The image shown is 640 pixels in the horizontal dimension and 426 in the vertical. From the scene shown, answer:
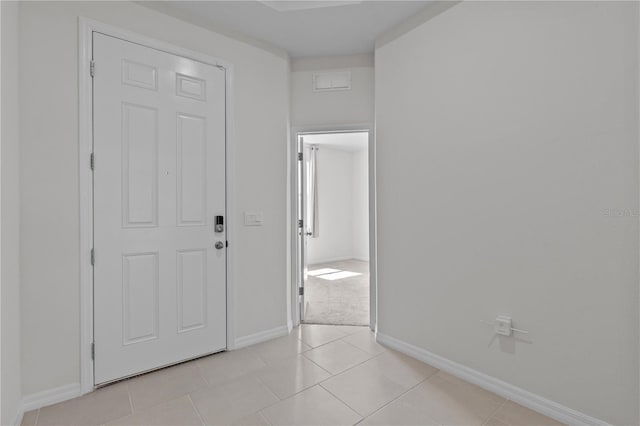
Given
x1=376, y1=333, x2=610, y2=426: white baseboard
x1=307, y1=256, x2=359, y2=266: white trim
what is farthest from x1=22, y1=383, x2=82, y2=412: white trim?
x1=307, y1=256, x2=359, y2=266: white trim

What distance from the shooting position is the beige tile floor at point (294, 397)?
66.1 inches

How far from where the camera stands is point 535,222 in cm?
177

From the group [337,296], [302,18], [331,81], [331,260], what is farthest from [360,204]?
[302,18]

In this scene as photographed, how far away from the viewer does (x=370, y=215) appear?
2.89 metres

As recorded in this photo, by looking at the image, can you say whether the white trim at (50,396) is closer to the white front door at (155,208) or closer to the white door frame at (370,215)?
the white front door at (155,208)

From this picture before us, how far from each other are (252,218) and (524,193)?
2017 millimetres

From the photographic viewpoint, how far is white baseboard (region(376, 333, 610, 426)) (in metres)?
1.63

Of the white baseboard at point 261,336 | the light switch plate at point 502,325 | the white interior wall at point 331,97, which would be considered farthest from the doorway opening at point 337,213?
the light switch plate at point 502,325

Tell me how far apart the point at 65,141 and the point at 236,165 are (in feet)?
3.63

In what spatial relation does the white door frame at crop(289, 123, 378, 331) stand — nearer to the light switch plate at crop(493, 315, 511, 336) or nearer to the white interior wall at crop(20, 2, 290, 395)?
the light switch plate at crop(493, 315, 511, 336)

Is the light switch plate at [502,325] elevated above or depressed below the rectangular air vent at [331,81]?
below

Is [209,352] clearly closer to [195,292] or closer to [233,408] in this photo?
[195,292]

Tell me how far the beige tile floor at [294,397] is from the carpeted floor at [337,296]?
0.81 m

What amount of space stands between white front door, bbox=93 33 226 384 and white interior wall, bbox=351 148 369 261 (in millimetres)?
4902
